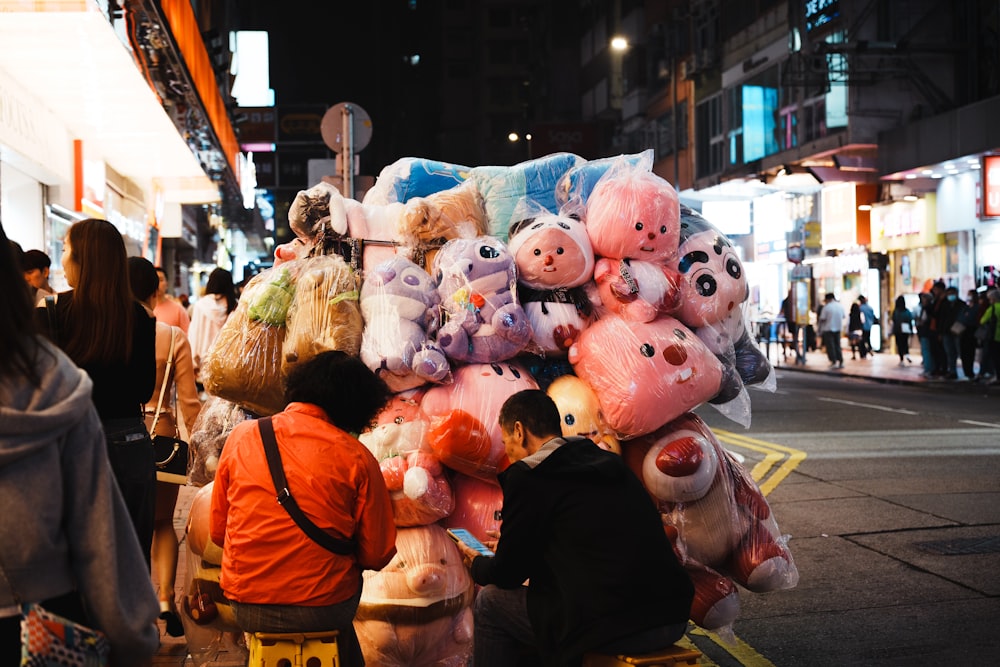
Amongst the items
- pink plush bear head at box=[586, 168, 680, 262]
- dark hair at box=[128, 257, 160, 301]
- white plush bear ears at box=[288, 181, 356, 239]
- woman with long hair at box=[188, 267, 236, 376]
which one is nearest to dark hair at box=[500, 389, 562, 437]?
pink plush bear head at box=[586, 168, 680, 262]

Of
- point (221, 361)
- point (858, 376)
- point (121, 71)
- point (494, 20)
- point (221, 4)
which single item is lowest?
point (858, 376)

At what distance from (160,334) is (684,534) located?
2853 mm

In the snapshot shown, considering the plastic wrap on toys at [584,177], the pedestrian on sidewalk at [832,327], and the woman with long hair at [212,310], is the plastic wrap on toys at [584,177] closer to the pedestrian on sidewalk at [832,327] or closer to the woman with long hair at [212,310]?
the woman with long hair at [212,310]

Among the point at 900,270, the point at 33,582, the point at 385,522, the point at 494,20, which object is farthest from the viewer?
the point at 494,20

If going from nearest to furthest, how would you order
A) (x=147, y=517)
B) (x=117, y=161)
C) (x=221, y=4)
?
(x=147, y=517)
(x=117, y=161)
(x=221, y=4)

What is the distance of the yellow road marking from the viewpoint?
17.7ft

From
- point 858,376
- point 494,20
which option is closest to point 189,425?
point 858,376

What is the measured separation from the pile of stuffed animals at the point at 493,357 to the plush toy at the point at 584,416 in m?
0.01

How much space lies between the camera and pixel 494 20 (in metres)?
92.4

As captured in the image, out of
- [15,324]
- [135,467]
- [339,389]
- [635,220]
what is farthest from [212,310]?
[15,324]

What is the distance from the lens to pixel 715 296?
17.5ft

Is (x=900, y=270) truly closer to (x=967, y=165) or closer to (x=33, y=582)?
(x=967, y=165)

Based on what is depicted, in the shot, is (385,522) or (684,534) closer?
(385,522)

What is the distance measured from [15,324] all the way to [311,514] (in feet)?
4.83
